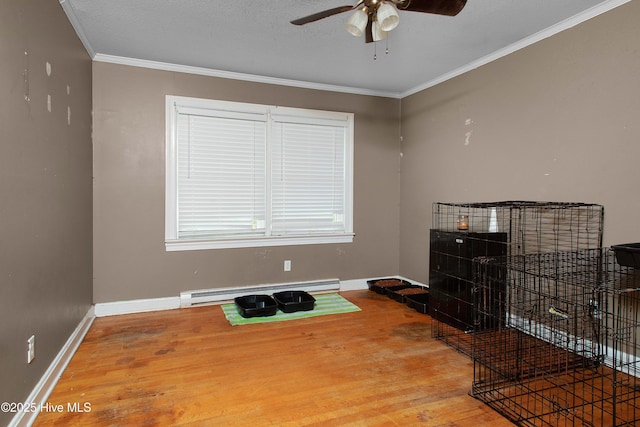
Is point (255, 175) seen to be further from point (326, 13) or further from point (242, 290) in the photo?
point (326, 13)

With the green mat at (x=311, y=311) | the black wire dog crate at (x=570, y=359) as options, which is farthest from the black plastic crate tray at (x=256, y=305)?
the black wire dog crate at (x=570, y=359)

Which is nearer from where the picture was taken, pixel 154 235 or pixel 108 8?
pixel 108 8

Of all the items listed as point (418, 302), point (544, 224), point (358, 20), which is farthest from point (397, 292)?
point (358, 20)

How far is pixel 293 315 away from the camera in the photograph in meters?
3.65

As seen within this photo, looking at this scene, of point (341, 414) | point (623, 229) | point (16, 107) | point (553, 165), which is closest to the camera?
point (16, 107)

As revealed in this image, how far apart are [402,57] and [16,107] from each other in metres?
3.03

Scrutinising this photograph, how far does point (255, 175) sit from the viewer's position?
4.17m

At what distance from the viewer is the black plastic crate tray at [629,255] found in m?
2.12

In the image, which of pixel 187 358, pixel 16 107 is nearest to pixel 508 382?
pixel 187 358

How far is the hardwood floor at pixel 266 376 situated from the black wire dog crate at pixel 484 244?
0.80 ft

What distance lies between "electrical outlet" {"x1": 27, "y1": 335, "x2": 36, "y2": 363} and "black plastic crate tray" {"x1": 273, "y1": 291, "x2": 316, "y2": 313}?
2.06 m

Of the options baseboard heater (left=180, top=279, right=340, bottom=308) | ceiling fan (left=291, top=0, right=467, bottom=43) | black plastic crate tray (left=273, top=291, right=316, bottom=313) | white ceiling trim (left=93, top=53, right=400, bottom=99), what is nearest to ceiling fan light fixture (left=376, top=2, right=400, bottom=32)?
ceiling fan (left=291, top=0, right=467, bottom=43)

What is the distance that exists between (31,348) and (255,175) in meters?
2.61

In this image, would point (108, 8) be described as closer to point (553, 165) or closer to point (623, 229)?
point (553, 165)
